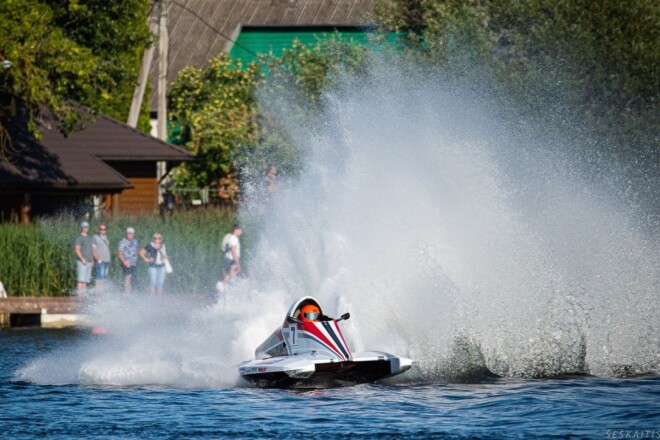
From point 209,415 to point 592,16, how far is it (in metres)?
22.8

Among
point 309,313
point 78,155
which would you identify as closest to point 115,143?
point 78,155

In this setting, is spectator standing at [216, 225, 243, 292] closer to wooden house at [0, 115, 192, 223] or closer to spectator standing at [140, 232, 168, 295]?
spectator standing at [140, 232, 168, 295]

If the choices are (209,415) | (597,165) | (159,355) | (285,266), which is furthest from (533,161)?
(209,415)

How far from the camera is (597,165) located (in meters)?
34.0

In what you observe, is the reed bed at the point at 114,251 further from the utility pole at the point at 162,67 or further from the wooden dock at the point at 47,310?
the utility pole at the point at 162,67

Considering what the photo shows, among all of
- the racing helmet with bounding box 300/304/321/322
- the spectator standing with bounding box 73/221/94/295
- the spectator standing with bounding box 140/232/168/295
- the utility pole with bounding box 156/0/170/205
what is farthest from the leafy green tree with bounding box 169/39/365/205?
the racing helmet with bounding box 300/304/321/322

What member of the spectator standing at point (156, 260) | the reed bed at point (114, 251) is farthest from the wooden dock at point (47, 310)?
the spectator standing at point (156, 260)

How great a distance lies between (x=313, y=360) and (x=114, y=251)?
58.5 ft

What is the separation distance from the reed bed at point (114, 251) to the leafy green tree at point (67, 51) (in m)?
2.98

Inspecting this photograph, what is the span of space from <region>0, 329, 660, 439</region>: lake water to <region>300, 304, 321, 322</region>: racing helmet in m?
1.07

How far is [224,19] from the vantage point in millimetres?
64250

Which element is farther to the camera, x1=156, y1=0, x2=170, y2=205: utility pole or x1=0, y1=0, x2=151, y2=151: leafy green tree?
x1=156, y1=0, x2=170, y2=205: utility pole

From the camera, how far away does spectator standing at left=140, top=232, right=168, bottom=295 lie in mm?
33062

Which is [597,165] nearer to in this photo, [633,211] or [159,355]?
[633,211]
